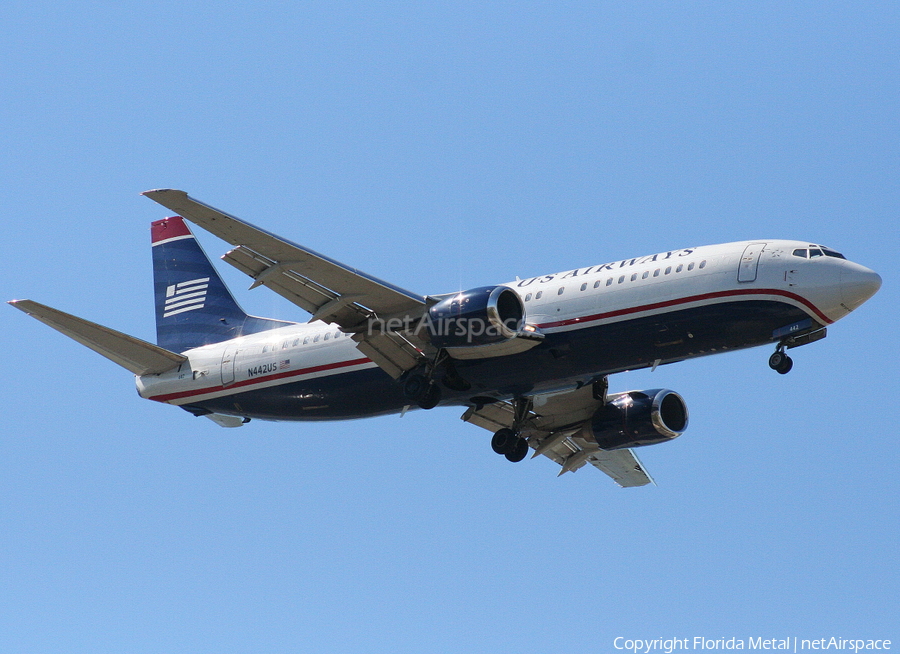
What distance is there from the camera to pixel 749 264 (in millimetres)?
27984

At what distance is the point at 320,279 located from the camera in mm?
28766

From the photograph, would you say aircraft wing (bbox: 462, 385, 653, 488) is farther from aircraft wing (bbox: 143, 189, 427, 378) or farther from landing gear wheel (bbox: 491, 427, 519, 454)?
aircraft wing (bbox: 143, 189, 427, 378)

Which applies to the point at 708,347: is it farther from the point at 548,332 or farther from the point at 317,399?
the point at 317,399

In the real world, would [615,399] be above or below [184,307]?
below

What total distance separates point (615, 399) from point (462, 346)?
8.02 meters

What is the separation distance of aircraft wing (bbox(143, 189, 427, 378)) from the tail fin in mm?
5418

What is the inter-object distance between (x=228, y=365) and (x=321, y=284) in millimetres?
6180

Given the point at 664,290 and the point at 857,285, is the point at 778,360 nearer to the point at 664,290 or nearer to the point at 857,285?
the point at 857,285

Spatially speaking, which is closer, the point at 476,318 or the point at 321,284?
the point at 476,318

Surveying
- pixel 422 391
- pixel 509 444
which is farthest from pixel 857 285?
pixel 509 444

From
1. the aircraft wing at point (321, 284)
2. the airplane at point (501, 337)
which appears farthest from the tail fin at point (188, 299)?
the aircraft wing at point (321, 284)

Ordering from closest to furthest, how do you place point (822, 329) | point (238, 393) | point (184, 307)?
point (822, 329) < point (238, 393) < point (184, 307)

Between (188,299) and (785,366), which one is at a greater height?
(188,299)

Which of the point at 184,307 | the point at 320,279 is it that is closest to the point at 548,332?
the point at 320,279
